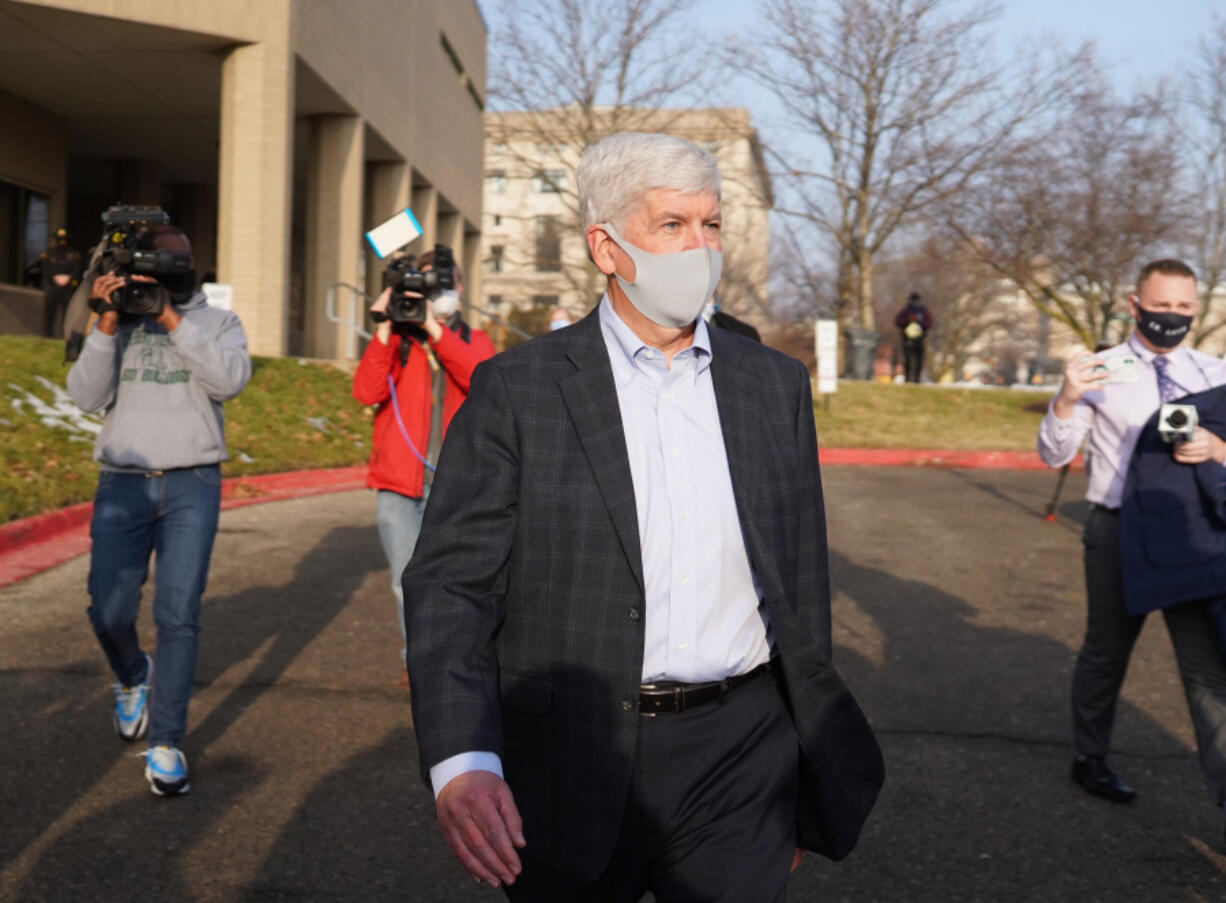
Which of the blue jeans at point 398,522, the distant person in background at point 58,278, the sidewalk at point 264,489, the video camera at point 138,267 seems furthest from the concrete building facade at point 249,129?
the video camera at point 138,267

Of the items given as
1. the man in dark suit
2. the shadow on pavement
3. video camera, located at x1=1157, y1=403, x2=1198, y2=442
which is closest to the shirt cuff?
the man in dark suit

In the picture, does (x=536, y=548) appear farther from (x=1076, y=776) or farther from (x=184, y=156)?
(x=184, y=156)

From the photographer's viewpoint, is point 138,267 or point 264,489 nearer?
point 138,267

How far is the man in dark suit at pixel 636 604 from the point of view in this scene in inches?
88.0

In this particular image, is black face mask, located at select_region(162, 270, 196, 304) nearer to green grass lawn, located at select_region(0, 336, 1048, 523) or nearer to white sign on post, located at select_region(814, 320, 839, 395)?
green grass lawn, located at select_region(0, 336, 1048, 523)

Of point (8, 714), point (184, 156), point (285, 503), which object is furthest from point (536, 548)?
point (184, 156)

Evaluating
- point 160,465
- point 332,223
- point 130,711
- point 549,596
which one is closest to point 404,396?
point 160,465

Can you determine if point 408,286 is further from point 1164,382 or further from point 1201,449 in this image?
point 1201,449

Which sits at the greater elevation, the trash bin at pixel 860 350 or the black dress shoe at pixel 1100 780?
the trash bin at pixel 860 350

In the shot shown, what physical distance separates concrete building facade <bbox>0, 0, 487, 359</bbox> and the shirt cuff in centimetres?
1950

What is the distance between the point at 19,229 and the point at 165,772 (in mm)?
25316

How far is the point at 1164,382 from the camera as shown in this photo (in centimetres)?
481

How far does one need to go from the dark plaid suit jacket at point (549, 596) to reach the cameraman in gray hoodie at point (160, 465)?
288cm

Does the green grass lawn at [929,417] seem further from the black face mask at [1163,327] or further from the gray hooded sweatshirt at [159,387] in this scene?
the gray hooded sweatshirt at [159,387]
